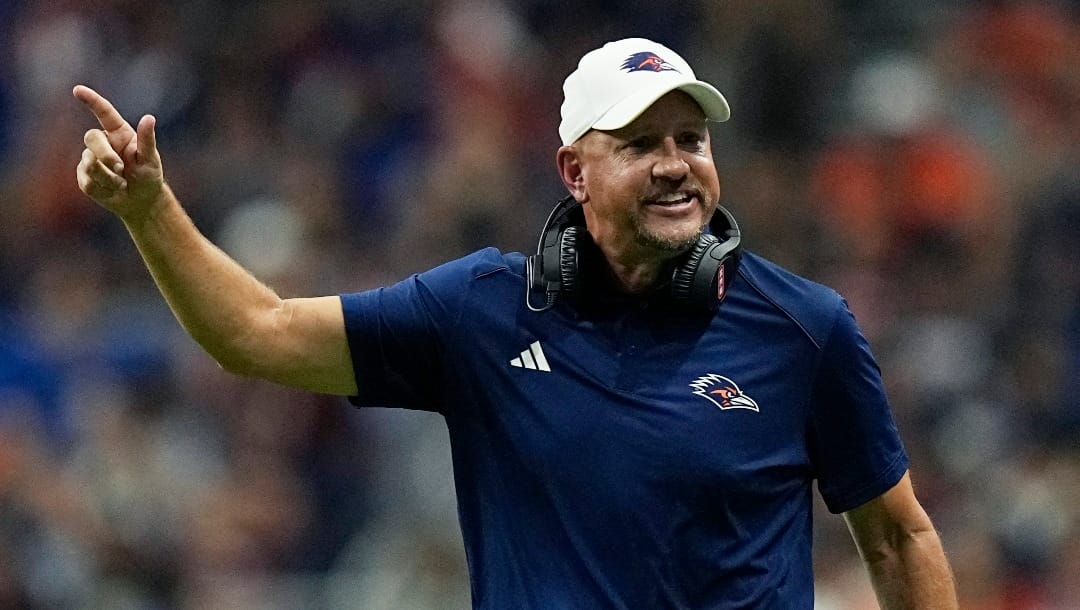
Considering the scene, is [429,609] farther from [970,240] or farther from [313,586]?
[970,240]

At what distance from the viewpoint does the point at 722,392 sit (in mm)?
Answer: 3359

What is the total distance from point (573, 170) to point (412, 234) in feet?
13.5

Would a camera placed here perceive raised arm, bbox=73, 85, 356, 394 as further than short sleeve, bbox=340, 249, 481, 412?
No

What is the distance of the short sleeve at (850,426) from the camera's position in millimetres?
3412

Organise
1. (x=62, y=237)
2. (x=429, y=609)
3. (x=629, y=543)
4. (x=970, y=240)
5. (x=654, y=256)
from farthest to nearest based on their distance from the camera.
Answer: (x=62, y=237)
(x=970, y=240)
(x=429, y=609)
(x=654, y=256)
(x=629, y=543)

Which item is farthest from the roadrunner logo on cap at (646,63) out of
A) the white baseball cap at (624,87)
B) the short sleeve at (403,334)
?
the short sleeve at (403,334)

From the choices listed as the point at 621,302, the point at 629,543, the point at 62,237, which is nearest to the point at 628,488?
the point at 629,543

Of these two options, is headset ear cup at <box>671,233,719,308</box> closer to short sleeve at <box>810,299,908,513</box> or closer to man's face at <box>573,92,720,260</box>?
man's face at <box>573,92,720,260</box>

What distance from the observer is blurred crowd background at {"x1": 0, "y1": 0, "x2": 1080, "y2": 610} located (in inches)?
263

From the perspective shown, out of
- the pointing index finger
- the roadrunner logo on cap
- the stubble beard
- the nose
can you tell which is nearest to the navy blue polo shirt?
the stubble beard

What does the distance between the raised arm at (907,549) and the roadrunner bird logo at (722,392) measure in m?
0.39

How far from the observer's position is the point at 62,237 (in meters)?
8.14

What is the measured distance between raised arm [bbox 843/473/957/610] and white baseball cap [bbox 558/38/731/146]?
0.88m

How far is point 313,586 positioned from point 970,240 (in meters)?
3.32
